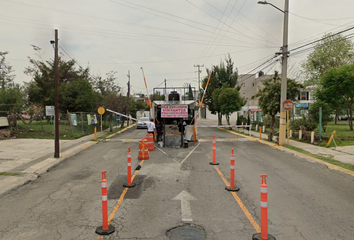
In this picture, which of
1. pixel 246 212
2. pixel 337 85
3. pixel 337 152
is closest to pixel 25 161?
pixel 246 212

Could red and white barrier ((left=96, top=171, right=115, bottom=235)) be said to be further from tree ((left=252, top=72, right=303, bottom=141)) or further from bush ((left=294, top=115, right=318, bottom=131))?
bush ((left=294, top=115, right=318, bottom=131))

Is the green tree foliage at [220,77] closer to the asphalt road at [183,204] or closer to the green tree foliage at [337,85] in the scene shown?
the green tree foliage at [337,85]

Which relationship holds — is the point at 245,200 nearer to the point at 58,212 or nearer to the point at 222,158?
the point at 58,212

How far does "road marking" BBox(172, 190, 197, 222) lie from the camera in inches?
208

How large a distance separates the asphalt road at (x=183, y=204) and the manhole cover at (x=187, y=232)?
18 mm

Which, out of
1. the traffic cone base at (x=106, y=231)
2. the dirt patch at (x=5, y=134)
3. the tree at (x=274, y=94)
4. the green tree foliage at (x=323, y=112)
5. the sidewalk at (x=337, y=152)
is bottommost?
the traffic cone base at (x=106, y=231)

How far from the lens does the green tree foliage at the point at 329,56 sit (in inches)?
1313

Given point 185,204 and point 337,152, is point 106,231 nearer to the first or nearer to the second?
point 185,204

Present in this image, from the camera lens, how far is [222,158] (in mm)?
11984

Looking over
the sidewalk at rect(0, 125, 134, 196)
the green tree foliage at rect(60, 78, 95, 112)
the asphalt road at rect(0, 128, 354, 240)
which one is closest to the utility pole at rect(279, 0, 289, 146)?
the asphalt road at rect(0, 128, 354, 240)

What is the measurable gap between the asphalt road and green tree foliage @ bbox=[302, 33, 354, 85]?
28.1 meters

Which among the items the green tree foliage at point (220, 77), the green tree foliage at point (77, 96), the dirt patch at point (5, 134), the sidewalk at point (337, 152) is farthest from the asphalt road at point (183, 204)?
the green tree foliage at point (220, 77)

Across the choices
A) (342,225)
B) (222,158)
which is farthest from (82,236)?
(222,158)

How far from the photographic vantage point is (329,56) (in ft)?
113
